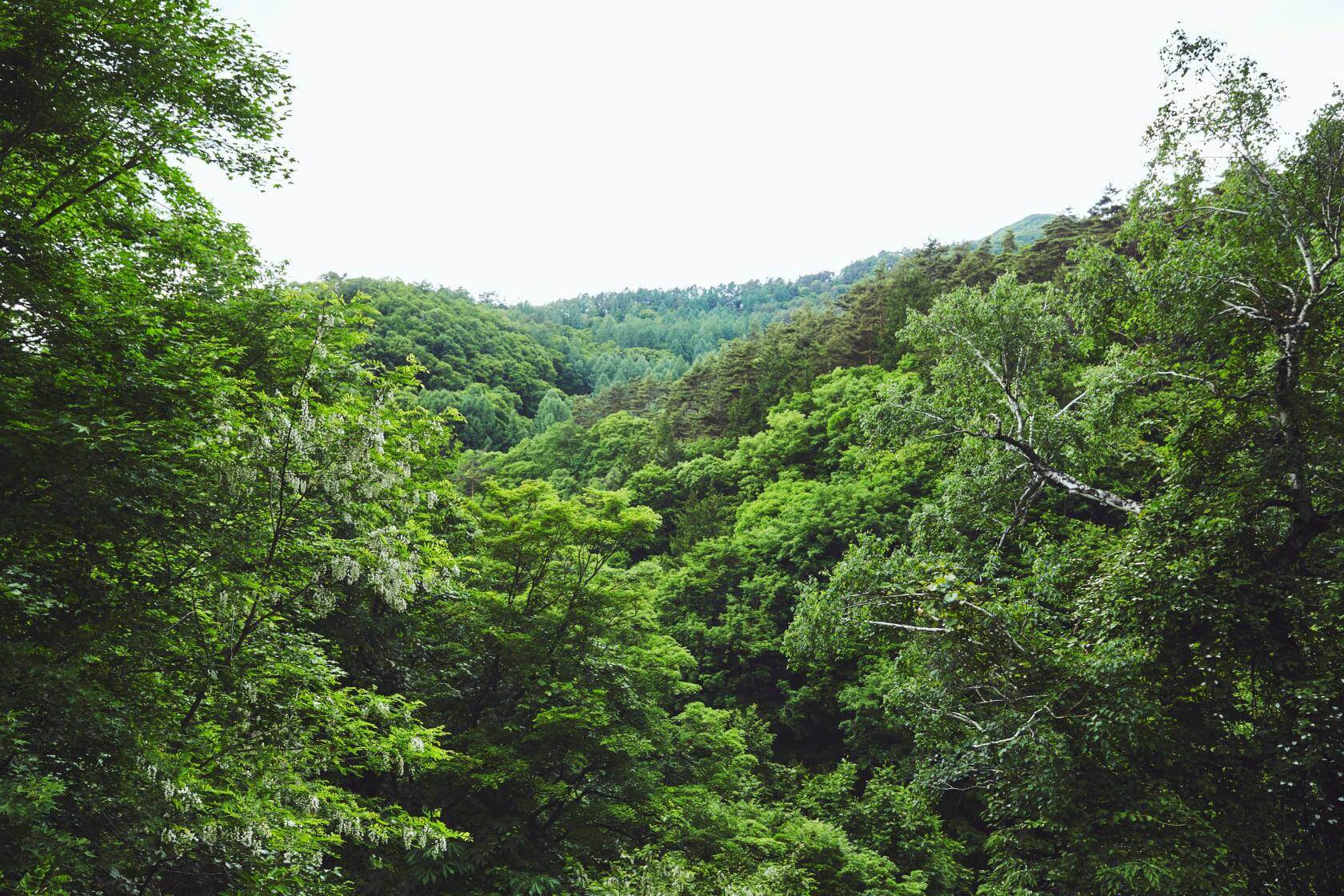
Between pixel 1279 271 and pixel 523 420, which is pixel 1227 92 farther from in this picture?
pixel 523 420

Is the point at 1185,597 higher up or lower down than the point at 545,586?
higher up

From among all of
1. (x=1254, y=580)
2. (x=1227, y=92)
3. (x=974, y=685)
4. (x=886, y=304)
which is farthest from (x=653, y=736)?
(x=886, y=304)

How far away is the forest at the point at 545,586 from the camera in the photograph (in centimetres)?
648

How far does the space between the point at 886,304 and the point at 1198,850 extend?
114ft

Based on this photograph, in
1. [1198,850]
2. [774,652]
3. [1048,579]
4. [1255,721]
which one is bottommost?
[774,652]

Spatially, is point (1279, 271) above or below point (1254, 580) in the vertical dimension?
above

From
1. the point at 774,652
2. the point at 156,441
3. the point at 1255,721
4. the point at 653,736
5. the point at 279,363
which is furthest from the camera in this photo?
the point at 774,652

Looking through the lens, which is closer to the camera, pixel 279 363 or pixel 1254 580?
pixel 1254 580

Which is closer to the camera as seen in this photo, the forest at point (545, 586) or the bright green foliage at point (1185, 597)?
the forest at point (545, 586)

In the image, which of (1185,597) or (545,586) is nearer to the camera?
(1185,597)

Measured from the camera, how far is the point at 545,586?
14.7 meters

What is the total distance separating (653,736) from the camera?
48.0 feet

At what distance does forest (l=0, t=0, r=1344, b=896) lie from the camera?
21.3 feet

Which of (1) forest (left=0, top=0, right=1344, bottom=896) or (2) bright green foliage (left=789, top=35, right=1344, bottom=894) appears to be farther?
(2) bright green foliage (left=789, top=35, right=1344, bottom=894)
